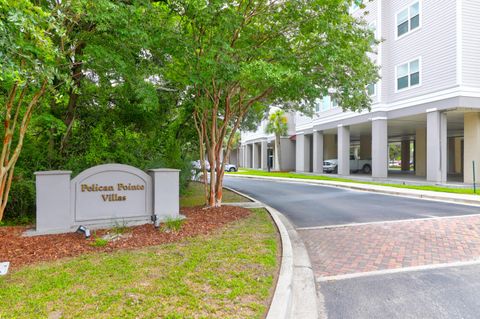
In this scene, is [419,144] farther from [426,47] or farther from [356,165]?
[426,47]

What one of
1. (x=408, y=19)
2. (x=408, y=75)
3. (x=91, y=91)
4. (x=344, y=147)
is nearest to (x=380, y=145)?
(x=344, y=147)

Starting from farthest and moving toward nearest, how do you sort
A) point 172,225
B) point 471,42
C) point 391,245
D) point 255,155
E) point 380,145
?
point 255,155 < point 380,145 < point 471,42 < point 172,225 < point 391,245

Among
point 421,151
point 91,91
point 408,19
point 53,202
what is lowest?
point 53,202

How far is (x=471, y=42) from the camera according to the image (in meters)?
13.8

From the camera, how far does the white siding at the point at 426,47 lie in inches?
555

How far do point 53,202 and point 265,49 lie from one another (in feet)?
19.3

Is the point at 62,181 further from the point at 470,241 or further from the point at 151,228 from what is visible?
the point at 470,241

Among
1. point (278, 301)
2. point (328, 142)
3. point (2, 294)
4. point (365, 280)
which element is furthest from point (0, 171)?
point (328, 142)

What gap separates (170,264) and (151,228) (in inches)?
86.1

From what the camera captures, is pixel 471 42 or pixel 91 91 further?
pixel 471 42

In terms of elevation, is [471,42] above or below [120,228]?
above

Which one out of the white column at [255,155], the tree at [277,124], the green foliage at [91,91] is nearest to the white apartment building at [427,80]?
the tree at [277,124]

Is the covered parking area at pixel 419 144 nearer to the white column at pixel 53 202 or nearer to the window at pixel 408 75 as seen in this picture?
the window at pixel 408 75

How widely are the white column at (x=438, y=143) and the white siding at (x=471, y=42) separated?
6.56ft
